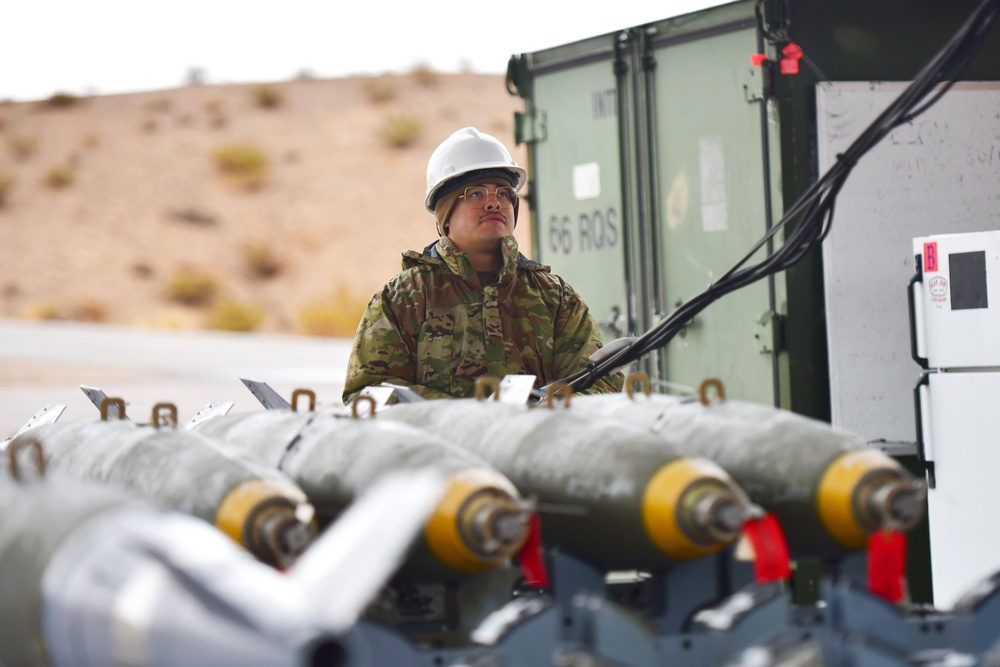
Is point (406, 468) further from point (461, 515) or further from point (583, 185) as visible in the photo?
point (583, 185)

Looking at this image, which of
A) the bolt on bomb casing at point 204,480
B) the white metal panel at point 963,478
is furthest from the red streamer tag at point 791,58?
the bolt on bomb casing at point 204,480

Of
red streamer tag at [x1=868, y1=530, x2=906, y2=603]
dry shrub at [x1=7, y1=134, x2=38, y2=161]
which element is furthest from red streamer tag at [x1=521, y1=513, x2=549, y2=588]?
dry shrub at [x1=7, y1=134, x2=38, y2=161]

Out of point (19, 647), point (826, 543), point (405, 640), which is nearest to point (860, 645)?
point (826, 543)

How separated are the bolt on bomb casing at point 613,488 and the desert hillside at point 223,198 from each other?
33.5 metres

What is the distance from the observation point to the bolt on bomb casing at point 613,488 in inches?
125

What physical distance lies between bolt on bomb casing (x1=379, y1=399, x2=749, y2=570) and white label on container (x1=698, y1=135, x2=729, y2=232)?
362 cm

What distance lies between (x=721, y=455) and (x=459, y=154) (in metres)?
2.49

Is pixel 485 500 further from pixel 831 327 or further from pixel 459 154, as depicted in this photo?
pixel 831 327

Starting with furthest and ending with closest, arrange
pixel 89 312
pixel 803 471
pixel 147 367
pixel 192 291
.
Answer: pixel 192 291
pixel 89 312
pixel 147 367
pixel 803 471

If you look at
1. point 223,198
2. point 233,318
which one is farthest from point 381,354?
point 223,198

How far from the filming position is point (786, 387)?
21.4 ft

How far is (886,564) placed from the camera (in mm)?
3336

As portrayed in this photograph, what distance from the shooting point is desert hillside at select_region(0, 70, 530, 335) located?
39.8 m

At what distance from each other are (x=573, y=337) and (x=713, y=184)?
1.63 meters
